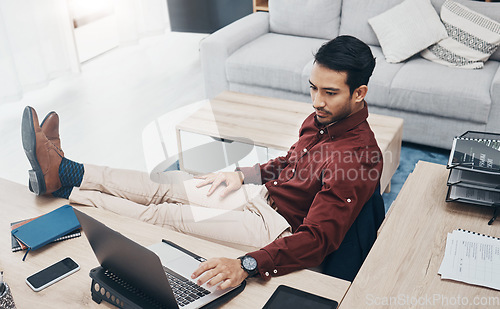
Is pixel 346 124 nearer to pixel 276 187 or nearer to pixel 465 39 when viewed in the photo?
pixel 276 187

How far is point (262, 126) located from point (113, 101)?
1.69 meters

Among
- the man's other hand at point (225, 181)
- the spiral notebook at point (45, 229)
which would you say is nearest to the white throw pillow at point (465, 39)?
the man's other hand at point (225, 181)

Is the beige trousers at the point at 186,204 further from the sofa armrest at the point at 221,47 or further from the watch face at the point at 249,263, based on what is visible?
the sofa armrest at the point at 221,47

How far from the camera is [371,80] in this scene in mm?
3098

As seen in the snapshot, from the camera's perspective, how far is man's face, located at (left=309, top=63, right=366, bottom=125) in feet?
5.28

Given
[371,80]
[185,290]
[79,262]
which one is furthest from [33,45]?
[185,290]

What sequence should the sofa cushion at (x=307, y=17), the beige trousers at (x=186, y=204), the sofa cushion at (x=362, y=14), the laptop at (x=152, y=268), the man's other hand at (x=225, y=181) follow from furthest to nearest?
the sofa cushion at (x=307, y=17)
the sofa cushion at (x=362, y=14)
the man's other hand at (x=225, y=181)
the beige trousers at (x=186, y=204)
the laptop at (x=152, y=268)

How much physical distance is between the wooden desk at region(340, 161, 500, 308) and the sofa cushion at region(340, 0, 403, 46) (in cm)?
200

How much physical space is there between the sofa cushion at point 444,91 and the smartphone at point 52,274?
222 centimetres

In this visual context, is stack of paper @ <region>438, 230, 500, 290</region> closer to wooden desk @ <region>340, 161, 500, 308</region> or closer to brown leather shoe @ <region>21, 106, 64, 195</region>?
wooden desk @ <region>340, 161, 500, 308</region>

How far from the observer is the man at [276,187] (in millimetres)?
1440

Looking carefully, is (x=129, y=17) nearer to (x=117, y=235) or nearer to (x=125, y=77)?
(x=125, y=77)

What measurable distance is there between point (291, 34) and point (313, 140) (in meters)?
2.27

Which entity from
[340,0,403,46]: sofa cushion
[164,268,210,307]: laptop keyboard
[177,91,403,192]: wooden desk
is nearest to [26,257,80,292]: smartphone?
[164,268,210,307]: laptop keyboard
